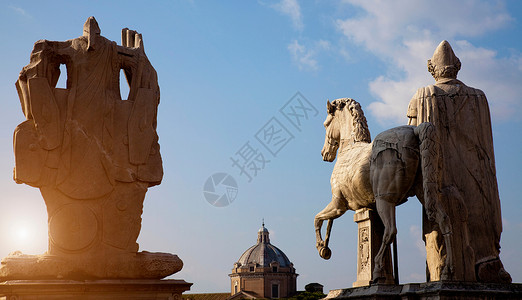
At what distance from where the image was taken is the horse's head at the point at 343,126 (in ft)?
36.0

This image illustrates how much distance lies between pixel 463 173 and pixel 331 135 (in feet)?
9.04

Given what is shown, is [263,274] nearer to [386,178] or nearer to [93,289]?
[386,178]

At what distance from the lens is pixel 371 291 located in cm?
931

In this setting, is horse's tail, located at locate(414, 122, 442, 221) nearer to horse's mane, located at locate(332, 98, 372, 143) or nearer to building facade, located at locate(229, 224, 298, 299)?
horse's mane, located at locate(332, 98, 372, 143)

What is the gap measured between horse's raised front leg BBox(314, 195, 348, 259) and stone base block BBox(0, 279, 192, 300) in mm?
2900

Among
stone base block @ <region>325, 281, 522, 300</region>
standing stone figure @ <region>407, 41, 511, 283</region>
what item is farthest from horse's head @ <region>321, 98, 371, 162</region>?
stone base block @ <region>325, 281, 522, 300</region>

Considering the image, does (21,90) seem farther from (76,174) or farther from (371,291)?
(371,291)

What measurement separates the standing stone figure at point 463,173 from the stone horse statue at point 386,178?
0.24m

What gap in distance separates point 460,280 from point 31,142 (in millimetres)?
6089

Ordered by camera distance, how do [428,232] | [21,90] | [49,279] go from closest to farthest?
[49,279]
[21,90]
[428,232]

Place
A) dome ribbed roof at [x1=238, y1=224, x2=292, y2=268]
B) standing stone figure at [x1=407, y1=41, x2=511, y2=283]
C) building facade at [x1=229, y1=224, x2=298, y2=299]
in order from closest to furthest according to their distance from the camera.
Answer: standing stone figure at [x1=407, y1=41, x2=511, y2=283], building facade at [x1=229, y1=224, x2=298, y2=299], dome ribbed roof at [x1=238, y1=224, x2=292, y2=268]

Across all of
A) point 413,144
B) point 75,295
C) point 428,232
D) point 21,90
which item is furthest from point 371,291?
point 21,90

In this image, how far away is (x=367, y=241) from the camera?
10.3 metres

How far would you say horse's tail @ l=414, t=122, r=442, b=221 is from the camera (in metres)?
9.02
